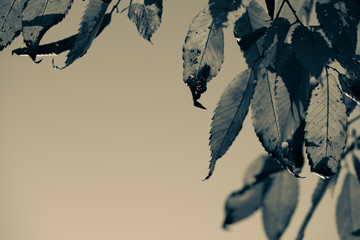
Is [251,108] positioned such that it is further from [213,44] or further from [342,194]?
[342,194]

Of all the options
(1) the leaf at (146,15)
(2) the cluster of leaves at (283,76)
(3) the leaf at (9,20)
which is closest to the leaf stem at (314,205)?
(2) the cluster of leaves at (283,76)

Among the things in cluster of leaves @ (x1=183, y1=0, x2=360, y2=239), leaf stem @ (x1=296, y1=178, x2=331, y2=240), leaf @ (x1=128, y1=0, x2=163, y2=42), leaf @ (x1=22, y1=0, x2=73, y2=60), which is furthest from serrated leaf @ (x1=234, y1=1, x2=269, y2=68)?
leaf stem @ (x1=296, y1=178, x2=331, y2=240)

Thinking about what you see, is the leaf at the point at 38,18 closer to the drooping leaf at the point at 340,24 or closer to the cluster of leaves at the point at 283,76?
the cluster of leaves at the point at 283,76

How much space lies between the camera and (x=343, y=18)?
1.43 feet

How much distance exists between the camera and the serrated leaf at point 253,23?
46 centimetres

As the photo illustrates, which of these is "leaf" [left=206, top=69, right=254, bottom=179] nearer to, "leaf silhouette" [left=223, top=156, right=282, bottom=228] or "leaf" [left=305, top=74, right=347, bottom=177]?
"leaf" [left=305, top=74, right=347, bottom=177]

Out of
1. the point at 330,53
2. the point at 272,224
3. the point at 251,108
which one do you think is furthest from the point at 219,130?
the point at 272,224

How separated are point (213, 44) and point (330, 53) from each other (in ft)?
0.45

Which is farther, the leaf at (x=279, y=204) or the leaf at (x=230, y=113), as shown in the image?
the leaf at (x=279, y=204)

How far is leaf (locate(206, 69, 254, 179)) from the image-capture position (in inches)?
17.0

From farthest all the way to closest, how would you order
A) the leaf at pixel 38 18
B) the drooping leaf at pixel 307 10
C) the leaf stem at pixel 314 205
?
the leaf stem at pixel 314 205 → the drooping leaf at pixel 307 10 → the leaf at pixel 38 18

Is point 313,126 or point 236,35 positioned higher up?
point 236,35

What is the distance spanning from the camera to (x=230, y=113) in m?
0.45

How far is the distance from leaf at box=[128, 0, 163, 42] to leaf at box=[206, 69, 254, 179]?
123 mm
